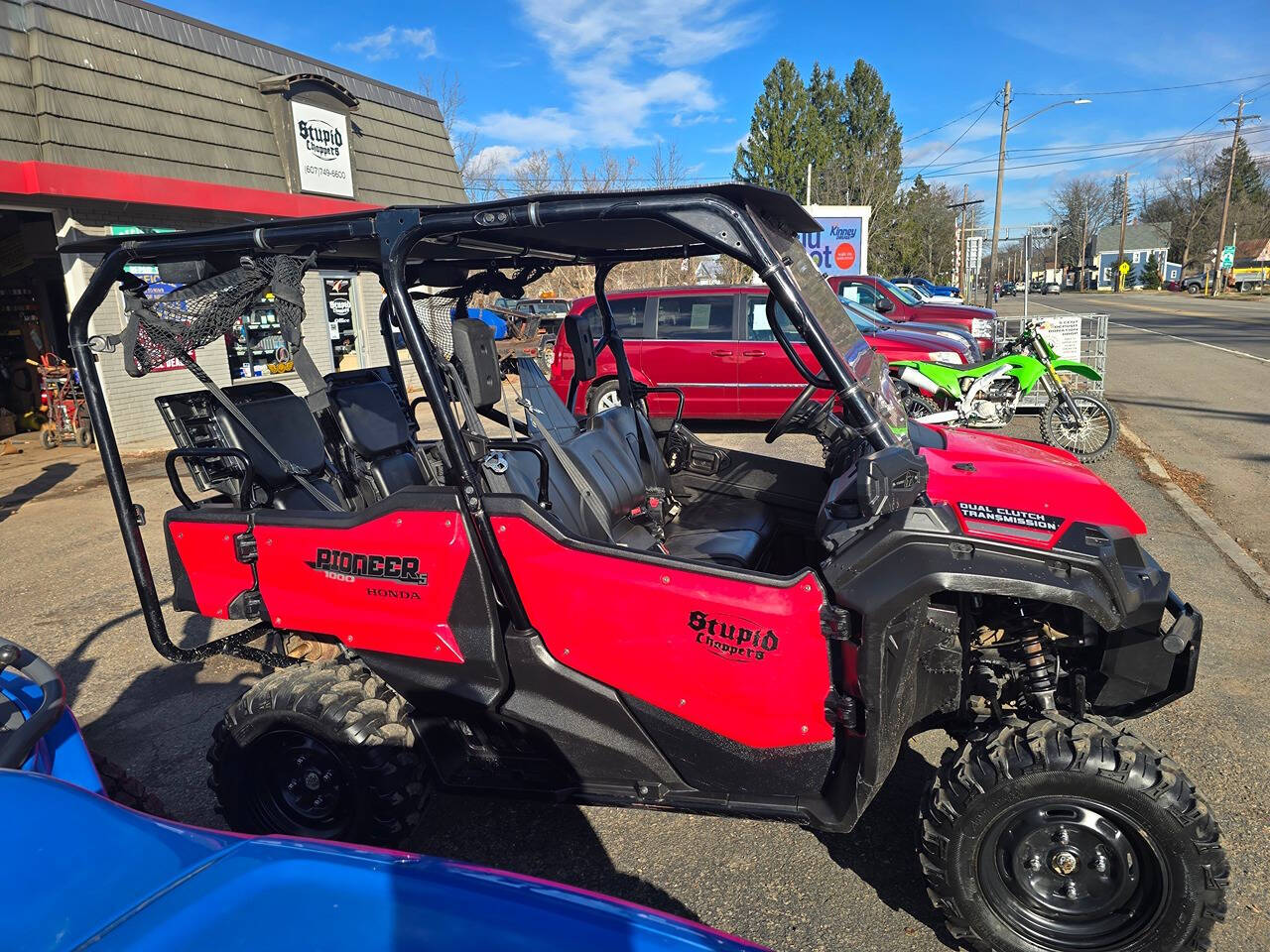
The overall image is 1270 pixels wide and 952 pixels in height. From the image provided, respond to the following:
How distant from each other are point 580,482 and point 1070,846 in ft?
7.26

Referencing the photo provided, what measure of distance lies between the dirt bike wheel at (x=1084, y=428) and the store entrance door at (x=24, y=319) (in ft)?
44.1

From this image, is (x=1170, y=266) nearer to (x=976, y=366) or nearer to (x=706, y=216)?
(x=976, y=366)

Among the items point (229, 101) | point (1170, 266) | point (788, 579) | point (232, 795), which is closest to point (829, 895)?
point (788, 579)

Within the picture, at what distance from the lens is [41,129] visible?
30.2 feet

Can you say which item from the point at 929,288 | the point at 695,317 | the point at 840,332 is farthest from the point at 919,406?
the point at 929,288

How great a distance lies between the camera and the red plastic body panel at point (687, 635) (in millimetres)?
2488

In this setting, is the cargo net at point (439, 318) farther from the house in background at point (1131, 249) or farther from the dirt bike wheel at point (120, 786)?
the house in background at point (1131, 249)

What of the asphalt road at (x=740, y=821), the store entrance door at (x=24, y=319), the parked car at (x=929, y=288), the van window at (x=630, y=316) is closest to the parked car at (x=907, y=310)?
the van window at (x=630, y=316)

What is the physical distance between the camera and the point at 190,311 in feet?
9.89

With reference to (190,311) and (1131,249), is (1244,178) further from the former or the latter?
(190,311)

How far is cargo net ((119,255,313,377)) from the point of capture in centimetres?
290

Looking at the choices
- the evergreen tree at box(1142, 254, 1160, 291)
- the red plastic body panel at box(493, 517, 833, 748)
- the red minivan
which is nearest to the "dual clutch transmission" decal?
the red plastic body panel at box(493, 517, 833, 748)

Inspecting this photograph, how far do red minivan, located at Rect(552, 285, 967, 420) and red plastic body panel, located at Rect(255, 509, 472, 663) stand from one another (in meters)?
7.27

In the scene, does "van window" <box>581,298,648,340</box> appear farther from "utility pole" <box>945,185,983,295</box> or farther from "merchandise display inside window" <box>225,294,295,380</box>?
"utility pole" <box>945,185,983,295</box>
